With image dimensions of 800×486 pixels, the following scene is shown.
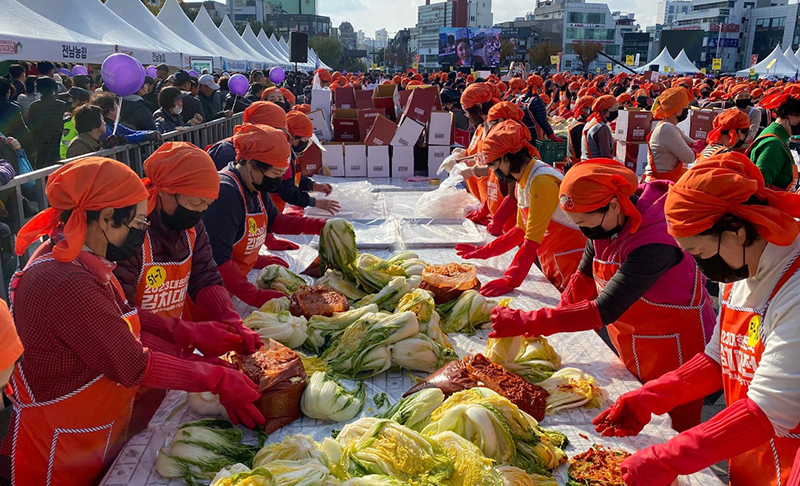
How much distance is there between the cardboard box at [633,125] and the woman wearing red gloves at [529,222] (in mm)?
6989

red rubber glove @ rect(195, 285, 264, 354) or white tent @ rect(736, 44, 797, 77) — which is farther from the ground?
white tent @ rect(736, 44, 797, 77)

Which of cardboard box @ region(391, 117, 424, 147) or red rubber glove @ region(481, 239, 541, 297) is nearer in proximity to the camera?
red rubber glove @ region(481, 239, 541, 297)

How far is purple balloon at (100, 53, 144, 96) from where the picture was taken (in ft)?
17.4

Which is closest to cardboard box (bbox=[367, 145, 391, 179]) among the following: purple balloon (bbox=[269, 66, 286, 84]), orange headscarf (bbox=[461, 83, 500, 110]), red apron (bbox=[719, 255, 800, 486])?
orange headscarf (bbox=[461, 83, 500, 110])

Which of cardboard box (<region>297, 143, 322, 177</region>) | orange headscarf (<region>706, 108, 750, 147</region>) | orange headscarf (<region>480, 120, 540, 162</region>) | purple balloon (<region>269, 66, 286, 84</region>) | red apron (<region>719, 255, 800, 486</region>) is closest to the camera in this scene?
red apron (<region>719, 255, 800, 486</region>)

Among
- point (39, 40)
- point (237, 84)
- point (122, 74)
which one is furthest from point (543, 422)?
point (237, 84)

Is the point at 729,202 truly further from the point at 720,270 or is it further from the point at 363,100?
the point at 363,100

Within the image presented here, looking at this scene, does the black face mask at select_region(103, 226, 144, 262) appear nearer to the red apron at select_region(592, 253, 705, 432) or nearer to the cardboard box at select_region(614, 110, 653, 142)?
the red apron at select_region(592, 253, 705, 432)

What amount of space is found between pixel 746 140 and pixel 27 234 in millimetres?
6667

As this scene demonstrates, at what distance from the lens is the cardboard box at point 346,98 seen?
39.2ft

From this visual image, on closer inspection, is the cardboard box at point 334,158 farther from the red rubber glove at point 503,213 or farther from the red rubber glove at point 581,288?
the red rubber glove at point 581,288

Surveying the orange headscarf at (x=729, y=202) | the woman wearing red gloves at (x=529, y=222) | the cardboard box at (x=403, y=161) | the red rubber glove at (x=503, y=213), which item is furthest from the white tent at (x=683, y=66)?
the orange headscarf at (x=729, y=202)

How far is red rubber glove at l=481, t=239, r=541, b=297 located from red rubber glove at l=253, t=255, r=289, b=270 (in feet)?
4.88

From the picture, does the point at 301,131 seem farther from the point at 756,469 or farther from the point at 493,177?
the point at 756,469
